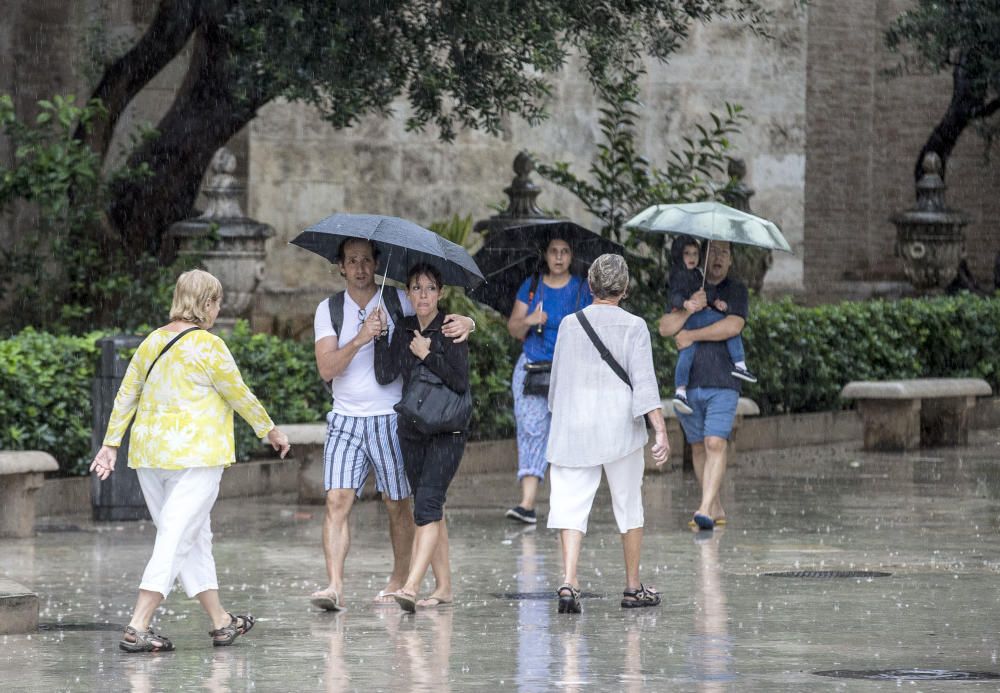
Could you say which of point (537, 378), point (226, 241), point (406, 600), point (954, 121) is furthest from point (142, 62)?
point (954, 121)

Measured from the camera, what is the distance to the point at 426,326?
9.32 metres

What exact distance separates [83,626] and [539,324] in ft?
13.7

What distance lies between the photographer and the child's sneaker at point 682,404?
12.7 m

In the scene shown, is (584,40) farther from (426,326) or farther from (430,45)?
(426,326)

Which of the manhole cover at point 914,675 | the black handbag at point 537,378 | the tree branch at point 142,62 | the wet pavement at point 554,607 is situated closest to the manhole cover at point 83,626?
the wet pavement at point 554,607

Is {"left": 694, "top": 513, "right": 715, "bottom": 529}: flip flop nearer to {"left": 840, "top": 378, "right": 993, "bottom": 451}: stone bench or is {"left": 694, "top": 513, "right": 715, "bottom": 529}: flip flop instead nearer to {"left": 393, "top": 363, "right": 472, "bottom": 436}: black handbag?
{"left": 393, "top": 363, "right": 472, "bottom": 436}: black handbag

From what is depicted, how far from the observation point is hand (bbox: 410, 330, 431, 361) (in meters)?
9.22

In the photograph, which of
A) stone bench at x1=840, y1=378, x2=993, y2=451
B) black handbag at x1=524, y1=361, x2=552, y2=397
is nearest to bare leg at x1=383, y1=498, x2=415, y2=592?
black handbag at x1=524, y1=361, x2=552, y2=397

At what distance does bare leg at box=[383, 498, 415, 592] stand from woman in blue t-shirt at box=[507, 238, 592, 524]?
2833 mm

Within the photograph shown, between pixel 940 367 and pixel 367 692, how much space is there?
1635cm

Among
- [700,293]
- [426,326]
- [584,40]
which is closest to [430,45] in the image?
[584,40]

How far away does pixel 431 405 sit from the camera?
29.9 feet

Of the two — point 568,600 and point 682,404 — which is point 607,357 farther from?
point 682,404

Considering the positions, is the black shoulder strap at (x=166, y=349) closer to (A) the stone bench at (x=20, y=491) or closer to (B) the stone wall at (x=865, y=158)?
(A) the stone bench at (x=20, y=491)
